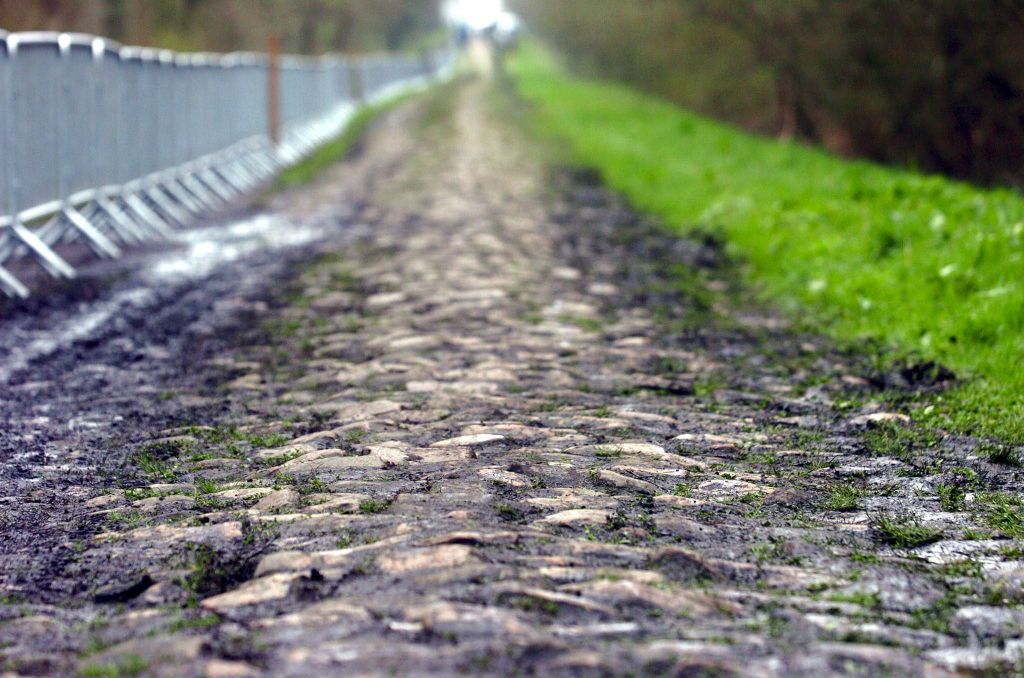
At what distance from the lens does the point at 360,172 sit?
21.0 m

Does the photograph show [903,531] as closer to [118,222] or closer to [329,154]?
[118,222]

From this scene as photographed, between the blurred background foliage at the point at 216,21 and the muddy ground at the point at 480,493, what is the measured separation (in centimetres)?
1168

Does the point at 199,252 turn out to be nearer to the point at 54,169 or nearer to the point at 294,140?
the point at 54,169

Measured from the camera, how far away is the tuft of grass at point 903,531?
14.8 feet

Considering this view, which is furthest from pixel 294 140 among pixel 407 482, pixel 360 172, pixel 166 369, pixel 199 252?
pixel 407 482

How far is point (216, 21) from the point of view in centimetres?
3441

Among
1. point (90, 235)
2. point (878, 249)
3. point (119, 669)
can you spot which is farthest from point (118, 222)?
point (119, 669)

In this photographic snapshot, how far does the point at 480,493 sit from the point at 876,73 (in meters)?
14.5

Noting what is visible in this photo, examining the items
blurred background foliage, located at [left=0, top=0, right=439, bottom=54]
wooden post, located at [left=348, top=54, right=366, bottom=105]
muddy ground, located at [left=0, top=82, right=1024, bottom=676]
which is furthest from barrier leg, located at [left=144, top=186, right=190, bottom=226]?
wooden post, located at [left=348, top=54, right=366, bottom=105]

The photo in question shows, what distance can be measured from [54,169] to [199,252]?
1656 millimetres

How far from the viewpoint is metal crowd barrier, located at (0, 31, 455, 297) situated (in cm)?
1030

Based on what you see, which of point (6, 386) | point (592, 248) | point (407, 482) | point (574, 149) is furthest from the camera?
point (574, 149)

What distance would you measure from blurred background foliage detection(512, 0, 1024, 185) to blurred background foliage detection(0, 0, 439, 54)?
33.4ft

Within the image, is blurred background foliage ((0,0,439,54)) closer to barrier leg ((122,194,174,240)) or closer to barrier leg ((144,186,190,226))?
barrier leg ((144,186,190,226))
